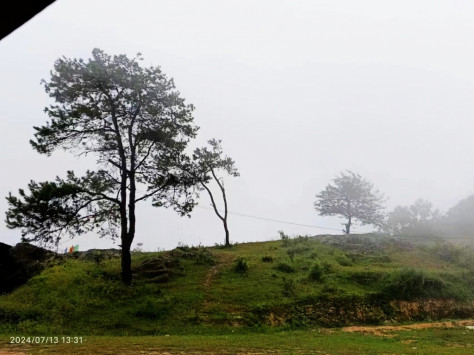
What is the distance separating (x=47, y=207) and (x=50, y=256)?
27.8 feet

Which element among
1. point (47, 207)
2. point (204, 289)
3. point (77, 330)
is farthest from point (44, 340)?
point (204, 289)

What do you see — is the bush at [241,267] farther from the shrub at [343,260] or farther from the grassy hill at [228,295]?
the shrub at [343,260]

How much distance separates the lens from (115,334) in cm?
1591

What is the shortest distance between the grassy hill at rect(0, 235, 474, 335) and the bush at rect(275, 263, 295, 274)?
0.23 ft

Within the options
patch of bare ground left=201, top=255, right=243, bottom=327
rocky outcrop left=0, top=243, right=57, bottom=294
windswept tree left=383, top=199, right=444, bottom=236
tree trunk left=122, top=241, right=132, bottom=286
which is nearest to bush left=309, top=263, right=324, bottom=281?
patch of bare ground left=201, top=255, right=243, bottom=327

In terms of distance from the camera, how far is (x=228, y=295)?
2008 centimetres

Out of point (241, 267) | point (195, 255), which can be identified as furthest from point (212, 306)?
point (195, 255)

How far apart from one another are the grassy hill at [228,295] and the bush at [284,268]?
70 millimetres

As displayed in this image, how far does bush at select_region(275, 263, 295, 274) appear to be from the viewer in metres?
24.6

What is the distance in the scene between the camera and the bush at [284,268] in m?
24.6

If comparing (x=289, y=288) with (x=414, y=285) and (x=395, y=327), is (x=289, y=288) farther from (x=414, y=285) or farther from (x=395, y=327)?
(x=414, y=285)

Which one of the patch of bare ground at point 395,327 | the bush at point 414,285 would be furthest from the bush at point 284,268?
the patch of bare ground at point 395,327

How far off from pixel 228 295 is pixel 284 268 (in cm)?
610

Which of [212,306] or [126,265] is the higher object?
[126,265]
